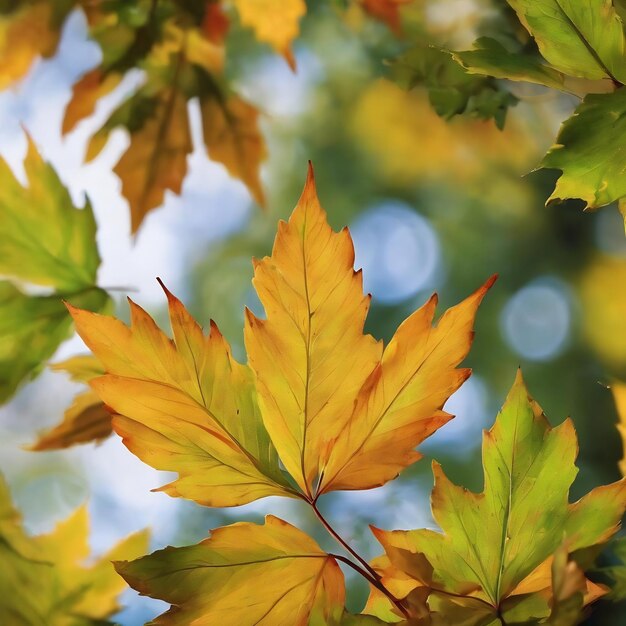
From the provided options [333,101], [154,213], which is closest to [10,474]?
[154,213]

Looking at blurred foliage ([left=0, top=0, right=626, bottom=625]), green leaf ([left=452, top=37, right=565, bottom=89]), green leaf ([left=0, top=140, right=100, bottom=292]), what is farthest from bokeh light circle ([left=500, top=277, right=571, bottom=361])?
green leaf ([left=0, top=140, right=100, bottom=292])

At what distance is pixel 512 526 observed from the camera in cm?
25

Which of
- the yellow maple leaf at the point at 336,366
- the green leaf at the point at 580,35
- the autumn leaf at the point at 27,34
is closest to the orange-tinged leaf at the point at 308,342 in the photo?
the yellow maple leaf at the point at 336,366

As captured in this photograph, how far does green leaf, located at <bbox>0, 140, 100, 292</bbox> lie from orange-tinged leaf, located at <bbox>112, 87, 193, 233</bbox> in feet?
0.09

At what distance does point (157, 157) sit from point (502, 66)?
20 centimetres

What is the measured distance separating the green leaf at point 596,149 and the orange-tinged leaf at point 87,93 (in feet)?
0.84

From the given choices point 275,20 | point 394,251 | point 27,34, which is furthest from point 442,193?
point 27,34

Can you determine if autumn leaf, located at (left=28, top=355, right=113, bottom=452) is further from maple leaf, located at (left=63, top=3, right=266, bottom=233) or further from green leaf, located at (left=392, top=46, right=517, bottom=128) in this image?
green leaf, located at (left=392, top=46, right=517, bottom=128)

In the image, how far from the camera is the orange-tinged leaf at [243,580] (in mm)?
253

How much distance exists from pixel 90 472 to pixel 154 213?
0.45 ft

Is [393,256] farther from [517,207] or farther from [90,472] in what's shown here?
[90,472]

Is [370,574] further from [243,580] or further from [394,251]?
[394,251]

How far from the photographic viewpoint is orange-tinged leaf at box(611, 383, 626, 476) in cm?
31

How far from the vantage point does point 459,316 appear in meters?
0.26
